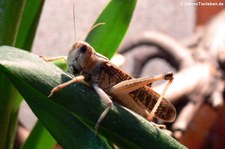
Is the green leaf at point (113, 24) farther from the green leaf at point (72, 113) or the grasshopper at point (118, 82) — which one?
the green leaf at point (72, 113)

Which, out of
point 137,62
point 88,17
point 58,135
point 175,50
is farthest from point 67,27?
Answer: point 58,135

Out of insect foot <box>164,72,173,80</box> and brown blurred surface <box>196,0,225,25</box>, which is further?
brown blurred surface <box>196,0,225,25</box>

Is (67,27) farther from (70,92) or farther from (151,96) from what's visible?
(70,92)

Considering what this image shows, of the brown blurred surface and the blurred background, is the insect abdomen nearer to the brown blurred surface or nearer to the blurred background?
the blurred background

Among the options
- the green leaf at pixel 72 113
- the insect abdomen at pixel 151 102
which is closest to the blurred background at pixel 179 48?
the insect abdomen at pixel 151 102

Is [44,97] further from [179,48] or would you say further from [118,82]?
[179,48]

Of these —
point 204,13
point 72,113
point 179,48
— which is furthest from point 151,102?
point 204,13

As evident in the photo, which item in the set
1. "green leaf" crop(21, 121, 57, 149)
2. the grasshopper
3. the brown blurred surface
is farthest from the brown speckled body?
the brown blurred surface
